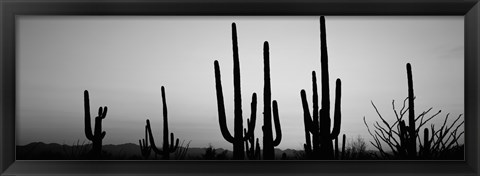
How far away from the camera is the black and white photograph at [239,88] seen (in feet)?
8.38

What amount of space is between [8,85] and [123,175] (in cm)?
57

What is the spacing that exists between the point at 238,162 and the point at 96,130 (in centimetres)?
57

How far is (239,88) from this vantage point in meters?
2.55

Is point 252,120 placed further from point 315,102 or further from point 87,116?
point 87,116

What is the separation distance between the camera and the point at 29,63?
8.42ft

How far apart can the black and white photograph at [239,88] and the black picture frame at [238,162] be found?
3cm

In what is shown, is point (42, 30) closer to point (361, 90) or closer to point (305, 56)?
point (305, 56)

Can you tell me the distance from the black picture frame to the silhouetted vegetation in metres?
0.04

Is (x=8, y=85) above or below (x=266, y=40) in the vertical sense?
below

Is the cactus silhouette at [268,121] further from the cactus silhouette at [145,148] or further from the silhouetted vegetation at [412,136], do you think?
the cactus silhouette at [145,148]

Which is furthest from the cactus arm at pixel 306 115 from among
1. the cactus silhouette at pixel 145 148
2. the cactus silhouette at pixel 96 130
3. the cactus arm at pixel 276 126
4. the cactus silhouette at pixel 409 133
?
the cactus silhouette at pixel 96 130

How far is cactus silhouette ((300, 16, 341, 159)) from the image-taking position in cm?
255
